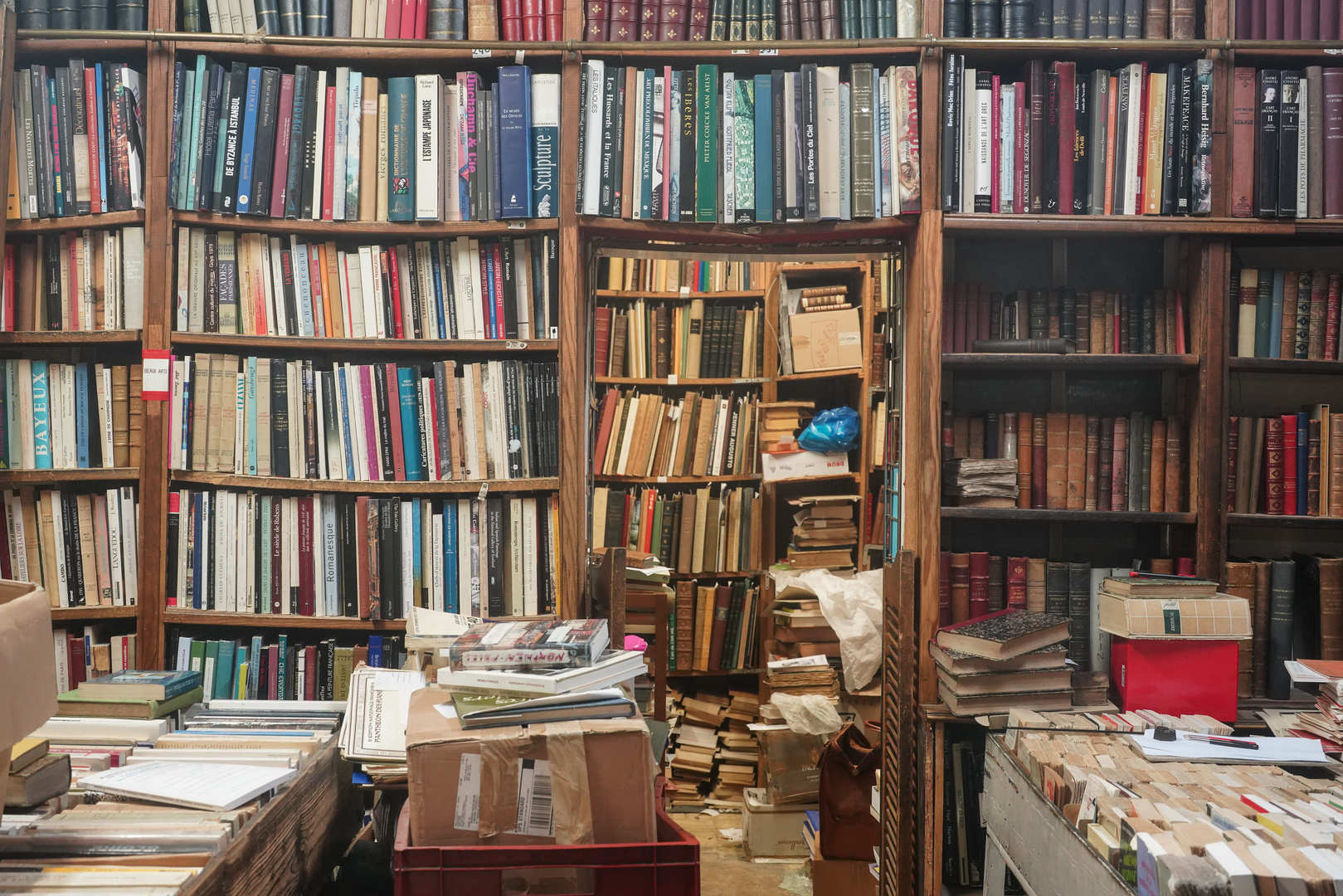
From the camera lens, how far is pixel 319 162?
258 cm

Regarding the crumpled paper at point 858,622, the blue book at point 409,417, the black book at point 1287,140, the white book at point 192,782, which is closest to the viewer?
the white book at point 192,782

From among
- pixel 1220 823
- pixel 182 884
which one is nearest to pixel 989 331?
pixel 1220 823

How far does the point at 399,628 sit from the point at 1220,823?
6.52 ft

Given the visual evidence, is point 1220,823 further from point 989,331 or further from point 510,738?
point 989,331

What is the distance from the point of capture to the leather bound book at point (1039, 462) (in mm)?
2658

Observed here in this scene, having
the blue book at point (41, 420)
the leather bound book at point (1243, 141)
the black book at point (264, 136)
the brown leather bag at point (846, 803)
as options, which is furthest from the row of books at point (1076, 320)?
the blue book at point (41, 420)

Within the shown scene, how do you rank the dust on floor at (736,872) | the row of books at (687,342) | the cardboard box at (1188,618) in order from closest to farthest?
the cardboard box at (1188,618) → the dust on floor at (736,872) → the row of books at (687,342)

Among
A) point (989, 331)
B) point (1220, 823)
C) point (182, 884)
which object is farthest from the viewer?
point (989, 331)

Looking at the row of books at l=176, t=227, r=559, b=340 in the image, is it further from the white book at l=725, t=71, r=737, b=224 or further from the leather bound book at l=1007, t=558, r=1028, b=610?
the leather bound book at l=1007, t=558, r=1028, b=610

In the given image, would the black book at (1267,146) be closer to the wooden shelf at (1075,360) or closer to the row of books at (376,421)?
the wooden shelf at (1075,360)

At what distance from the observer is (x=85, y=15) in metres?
2.56

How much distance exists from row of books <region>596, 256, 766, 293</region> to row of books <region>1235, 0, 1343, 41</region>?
2.41 metres

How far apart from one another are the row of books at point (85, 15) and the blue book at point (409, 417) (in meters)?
1.17

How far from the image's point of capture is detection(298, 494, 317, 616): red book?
262 centimetres
